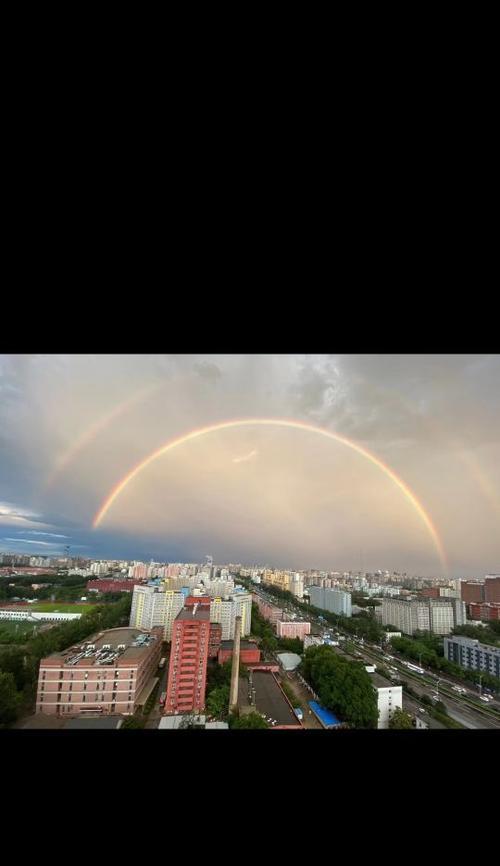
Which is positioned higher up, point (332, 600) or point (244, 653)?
point (332, 600)

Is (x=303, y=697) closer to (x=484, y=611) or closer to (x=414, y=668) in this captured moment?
(x=414, y=668)

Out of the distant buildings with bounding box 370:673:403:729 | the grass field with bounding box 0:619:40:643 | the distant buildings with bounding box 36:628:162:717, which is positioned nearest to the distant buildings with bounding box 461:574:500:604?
the distant buildings with bounding box 370:673:403:729

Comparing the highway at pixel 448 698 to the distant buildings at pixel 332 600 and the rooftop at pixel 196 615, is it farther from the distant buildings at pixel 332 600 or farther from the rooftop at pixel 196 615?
the distant buildings at pixel 332 600

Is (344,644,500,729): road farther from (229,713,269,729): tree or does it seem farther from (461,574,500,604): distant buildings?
(461,574,500,604): distant buildings

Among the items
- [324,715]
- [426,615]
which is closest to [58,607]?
[324,715]

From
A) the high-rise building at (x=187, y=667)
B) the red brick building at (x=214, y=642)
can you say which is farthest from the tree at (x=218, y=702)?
the red brick building at (x=214, y=642)

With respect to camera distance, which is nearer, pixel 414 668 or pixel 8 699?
pixel 8 699
